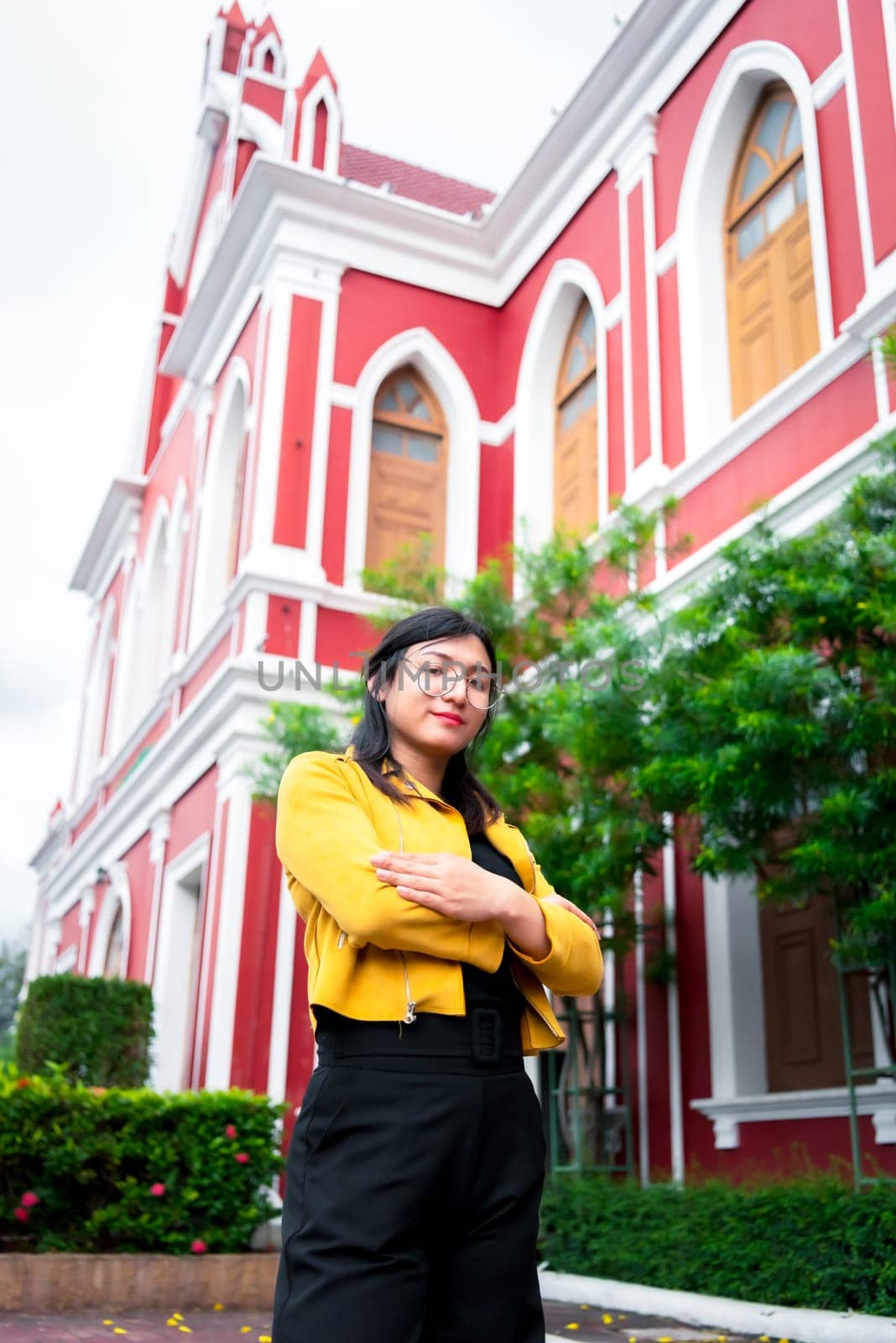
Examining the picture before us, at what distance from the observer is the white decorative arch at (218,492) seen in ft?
42.0

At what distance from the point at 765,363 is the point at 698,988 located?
3.89 m

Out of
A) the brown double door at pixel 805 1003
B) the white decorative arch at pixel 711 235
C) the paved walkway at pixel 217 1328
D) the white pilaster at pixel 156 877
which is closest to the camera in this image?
the paved walkway at pixel 217 1328

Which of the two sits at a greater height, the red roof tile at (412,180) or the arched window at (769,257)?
the red roof tile at (412,180)

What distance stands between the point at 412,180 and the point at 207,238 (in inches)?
137

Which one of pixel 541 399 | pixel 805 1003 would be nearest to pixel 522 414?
pixel 541 399

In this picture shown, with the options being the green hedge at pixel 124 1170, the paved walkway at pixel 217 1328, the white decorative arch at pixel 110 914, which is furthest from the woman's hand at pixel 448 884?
the white decorative arch at pixel 110 914

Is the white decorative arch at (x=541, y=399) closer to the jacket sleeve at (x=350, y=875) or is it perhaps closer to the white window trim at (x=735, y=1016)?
the white window trim at (x=735, y=1016)

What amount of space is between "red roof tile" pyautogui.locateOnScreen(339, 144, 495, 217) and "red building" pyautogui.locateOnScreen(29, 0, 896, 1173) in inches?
3.0

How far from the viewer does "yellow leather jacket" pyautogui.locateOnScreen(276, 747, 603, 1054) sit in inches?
71.3

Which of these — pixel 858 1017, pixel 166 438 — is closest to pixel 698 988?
pixel 858 1017

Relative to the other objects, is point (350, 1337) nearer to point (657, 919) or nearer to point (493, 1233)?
point (493, 1233)

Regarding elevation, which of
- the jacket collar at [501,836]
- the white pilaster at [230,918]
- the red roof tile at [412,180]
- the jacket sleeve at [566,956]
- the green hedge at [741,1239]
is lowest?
the green hedge at [741,1239]

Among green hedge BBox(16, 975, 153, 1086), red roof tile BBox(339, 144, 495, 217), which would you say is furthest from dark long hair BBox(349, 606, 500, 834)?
red roof tile BBox(339, 144, 495, 217)

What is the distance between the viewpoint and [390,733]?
7.11 ft
